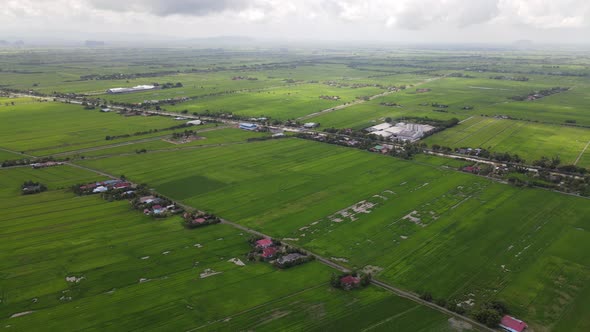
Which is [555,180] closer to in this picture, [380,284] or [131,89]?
[380,284]

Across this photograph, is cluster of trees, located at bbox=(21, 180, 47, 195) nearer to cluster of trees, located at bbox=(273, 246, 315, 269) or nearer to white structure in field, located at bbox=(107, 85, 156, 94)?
cluster of trees, located at bbox=(273, 246, 315, 269)

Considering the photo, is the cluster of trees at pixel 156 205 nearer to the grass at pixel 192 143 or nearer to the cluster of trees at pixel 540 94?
the grass at pixel 192 143

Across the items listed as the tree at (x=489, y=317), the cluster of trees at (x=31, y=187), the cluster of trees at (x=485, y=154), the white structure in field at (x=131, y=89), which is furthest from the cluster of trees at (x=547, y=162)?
the white structure in field at (x=131, y=89)

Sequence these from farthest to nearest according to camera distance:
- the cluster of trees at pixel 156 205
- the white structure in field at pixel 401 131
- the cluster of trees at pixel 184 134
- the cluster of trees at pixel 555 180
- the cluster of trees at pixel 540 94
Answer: the cluster of trees at pixel 540 94 → the white structure in field at pixel 401 131 → the cluster of trees at pixel 184 134 → the cluster of trees at pixel 555 180 → the cluster of trees at pixel 156 205

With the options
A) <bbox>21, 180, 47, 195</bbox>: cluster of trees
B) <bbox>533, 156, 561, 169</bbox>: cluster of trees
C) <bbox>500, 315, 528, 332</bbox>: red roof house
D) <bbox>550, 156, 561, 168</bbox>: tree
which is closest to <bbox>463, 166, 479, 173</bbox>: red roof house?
<bbox>533, 156, 561, 169</bbox>: cluster of trees

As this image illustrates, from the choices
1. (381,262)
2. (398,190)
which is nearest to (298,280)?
(381,262)

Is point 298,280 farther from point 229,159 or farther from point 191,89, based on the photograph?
point 191,89
